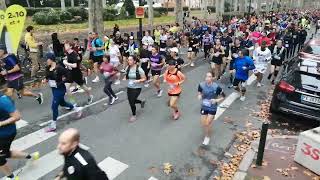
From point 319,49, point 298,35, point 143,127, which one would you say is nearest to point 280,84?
point 319,49

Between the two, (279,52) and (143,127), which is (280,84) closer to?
(143,127)

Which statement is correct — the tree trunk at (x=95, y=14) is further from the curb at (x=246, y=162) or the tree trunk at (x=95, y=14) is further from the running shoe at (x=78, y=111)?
the curb at (x=246, y=162)

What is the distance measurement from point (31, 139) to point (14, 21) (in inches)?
215

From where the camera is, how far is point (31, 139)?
8.33 metres

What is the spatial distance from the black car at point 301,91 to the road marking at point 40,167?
5.65 m

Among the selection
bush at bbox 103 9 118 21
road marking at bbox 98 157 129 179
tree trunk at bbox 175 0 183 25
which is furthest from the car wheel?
bush at bbox 103 9 118 21

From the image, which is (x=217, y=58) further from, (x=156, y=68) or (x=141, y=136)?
(x=141, y=136)

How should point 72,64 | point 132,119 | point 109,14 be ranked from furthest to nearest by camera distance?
1. point 109,14
2. point 72,64
3. point 132,119

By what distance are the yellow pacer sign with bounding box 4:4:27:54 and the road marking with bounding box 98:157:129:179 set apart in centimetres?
706

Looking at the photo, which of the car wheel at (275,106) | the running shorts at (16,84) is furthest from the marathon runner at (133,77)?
the car wheel at (275,106)

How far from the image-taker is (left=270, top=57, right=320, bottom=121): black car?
8680mm

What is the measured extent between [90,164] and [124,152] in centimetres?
372

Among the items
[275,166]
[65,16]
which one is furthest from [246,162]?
[65,16]

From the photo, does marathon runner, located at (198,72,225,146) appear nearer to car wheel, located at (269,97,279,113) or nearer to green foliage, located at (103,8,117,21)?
car wheel, located at (269,97,279,113)
